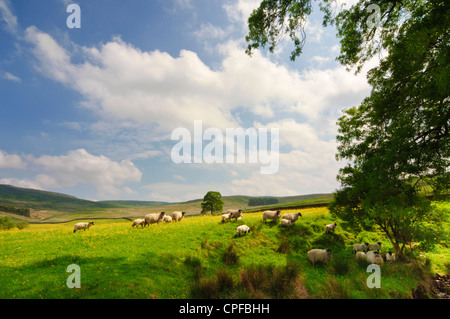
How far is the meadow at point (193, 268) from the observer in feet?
35.3

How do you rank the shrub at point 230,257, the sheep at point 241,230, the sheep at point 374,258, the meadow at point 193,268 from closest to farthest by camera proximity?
1. the meadow at point 193,268
2. the shrub at point 230,257
3. the sheep at point 374,258
4. the sheep at point 241,230

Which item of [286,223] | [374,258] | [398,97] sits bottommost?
[374,258]

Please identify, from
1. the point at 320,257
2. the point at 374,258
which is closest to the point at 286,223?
the point at 320,257

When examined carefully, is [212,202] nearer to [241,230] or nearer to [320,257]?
[241,230]

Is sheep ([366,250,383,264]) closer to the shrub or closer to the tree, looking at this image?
the shrub

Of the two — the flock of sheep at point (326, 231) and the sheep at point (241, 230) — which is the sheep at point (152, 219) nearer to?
the flock of sheep at point (326, 231)

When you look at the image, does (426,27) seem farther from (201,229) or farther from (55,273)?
(55,273)

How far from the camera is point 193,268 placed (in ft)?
45.9

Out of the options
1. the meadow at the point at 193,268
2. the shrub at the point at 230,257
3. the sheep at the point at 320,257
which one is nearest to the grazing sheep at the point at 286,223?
the meadow at the point at 193,268

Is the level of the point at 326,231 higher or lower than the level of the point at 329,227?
lower

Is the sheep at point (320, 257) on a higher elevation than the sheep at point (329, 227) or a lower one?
lower
